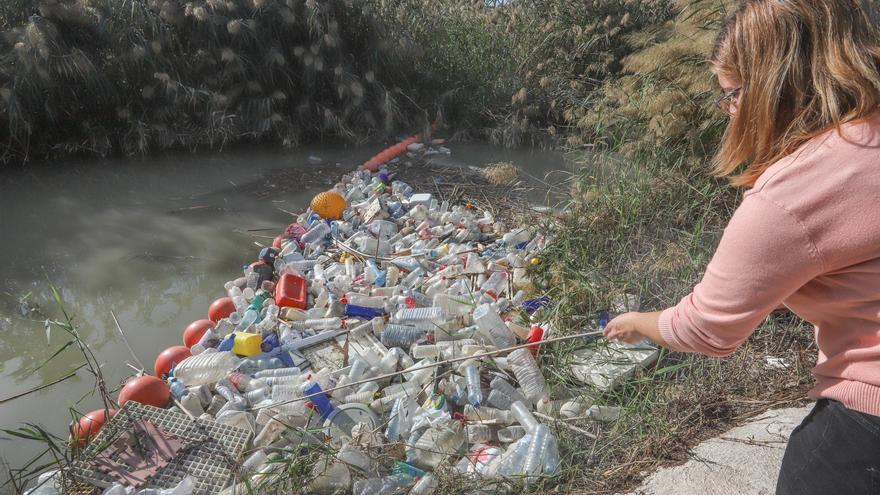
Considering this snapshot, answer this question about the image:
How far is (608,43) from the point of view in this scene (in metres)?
7.02

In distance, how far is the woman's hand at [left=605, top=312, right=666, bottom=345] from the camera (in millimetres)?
1534

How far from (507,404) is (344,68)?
5.48m

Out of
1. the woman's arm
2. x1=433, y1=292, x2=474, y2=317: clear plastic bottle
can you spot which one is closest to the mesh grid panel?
x1=433, y1=292, x2=474, y2=317: clear plastic bottle

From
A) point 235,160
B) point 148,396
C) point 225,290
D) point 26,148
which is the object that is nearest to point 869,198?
point 148,396

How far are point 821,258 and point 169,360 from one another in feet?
10.1

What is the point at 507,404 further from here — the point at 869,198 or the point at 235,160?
the point at 235,160

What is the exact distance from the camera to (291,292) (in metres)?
3.78

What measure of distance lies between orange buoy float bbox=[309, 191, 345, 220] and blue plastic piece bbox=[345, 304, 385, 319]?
166cm

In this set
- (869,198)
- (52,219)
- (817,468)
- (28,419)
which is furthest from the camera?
(52,219)

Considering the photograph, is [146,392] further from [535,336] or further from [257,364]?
[535,336]

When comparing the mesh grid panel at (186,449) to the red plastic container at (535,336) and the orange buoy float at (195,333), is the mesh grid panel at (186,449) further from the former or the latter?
the red plastic container at (535,336)

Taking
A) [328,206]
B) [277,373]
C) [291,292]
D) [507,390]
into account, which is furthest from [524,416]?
[328,206]

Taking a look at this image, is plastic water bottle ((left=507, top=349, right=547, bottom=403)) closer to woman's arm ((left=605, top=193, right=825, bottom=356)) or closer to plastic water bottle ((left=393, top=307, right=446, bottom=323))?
plastic water bottle ((left=393, top=307, right=446, bottom=323))

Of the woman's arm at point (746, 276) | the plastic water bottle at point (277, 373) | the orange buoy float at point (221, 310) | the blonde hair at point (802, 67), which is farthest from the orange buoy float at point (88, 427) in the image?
the blonde hair at point (802, 67)
